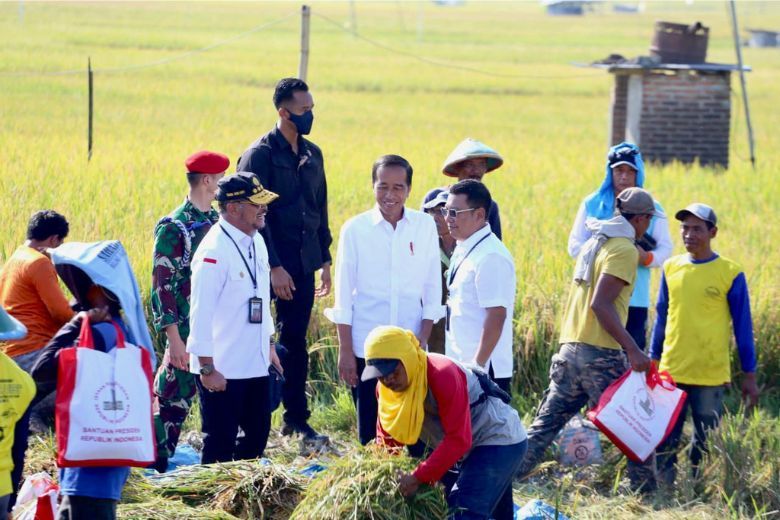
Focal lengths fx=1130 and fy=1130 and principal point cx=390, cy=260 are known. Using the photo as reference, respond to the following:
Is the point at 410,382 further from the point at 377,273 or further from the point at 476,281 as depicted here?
the point at 377,273

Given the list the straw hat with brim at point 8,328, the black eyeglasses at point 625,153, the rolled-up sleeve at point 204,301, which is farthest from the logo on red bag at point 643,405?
the straw hat with brim at point 8,328

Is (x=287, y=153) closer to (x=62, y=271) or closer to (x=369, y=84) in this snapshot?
(x=62, y=271)

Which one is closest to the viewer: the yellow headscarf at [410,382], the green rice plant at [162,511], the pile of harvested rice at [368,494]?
the yellow headscarf at [410,382]

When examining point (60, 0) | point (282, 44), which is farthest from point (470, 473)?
point (60, 0)

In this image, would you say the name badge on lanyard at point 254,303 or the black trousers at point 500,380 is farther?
the black trousers at point 500,380

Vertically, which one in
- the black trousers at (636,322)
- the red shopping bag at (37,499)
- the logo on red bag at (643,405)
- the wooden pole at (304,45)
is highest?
the wooden pole at (304,45)

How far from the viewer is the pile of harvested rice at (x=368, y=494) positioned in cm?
401

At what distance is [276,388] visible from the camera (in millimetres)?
5332

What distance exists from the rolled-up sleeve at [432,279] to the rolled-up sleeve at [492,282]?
1.72ft

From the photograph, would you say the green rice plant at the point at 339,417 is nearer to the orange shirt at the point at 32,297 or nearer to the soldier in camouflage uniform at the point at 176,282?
the soldier in camouflage uniform at the point at 176,282

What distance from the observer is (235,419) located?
507 centimetres

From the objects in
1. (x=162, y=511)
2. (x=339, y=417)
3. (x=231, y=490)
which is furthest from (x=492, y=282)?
(x=339, y=417)

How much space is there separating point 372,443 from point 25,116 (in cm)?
1104

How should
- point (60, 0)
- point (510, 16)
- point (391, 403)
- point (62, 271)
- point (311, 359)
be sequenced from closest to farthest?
point (62, 271)
point (391, 403)
point (311, 359)
point (60, 0)
point (510, 16)
